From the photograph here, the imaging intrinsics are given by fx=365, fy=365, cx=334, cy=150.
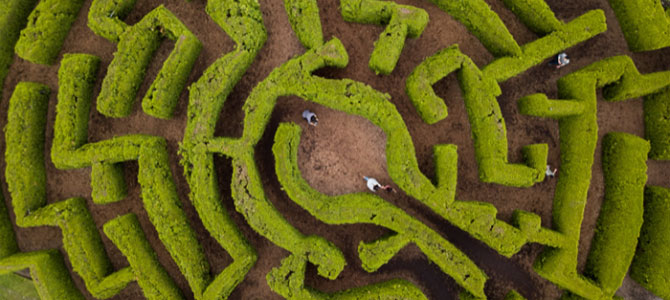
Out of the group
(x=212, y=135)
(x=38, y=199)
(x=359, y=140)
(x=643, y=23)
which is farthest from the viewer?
(x=38, y=199)

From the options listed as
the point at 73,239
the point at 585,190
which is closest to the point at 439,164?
the point at 585,190

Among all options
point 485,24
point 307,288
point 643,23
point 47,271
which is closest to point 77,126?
point 47,271

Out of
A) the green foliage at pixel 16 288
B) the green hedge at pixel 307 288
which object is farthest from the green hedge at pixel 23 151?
the green hedge at pixel 307 288

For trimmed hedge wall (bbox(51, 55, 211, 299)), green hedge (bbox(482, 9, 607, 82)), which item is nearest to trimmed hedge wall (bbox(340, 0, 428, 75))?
green hedge (bbox(482, 9, 607, 82))

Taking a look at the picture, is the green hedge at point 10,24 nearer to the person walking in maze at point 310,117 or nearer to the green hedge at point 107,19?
the green hedge at point 107,19

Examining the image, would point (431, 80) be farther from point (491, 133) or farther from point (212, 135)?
point (212, 135)

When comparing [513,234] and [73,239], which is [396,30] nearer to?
[513,234]
